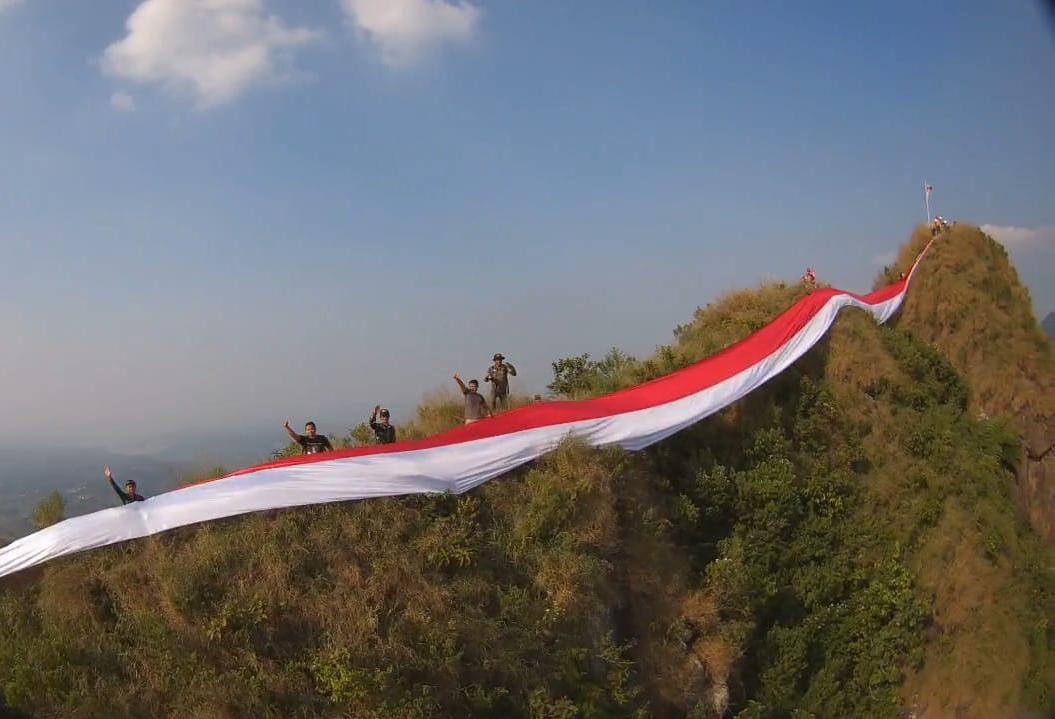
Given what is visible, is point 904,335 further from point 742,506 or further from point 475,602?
point 475,602

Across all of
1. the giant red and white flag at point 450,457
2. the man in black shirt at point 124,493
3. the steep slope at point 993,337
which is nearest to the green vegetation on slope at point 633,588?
the giant red and white flag at point 450,457

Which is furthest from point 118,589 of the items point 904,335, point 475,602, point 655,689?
point 904,335

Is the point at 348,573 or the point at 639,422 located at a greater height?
the point at 639,422

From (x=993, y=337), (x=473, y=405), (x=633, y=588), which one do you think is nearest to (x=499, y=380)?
(x=473, y=405)

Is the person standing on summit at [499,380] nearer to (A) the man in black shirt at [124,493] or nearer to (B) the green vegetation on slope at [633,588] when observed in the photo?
(B) the green vegetation on slope at [633,588]

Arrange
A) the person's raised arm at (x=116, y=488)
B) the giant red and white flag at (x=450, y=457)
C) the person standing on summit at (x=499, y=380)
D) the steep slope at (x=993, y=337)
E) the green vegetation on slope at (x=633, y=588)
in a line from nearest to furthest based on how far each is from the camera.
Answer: the green vegetation on slope at (x=633, y=588)
the giant red and white flag at (x=450, y=457)
the person's raised arm at (x=116, y=488)
the person standing on summit at (x=499, y=380)
the steep slope at (x=993, y=337)

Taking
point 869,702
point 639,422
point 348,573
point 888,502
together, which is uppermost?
point 639,422
